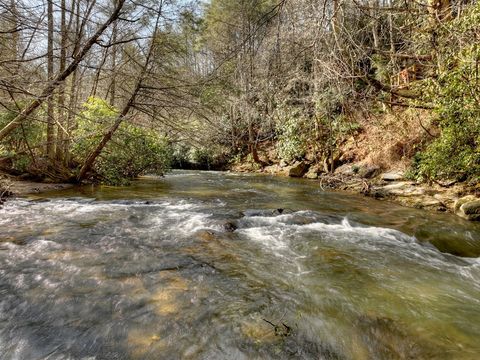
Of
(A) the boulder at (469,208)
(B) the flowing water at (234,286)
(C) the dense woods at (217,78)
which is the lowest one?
(B) the flowing water at (234,286)

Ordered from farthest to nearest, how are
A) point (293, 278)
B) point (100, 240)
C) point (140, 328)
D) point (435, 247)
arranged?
point (435, 247) → point (100, 240) → point (293, 278) → point (140, 328)

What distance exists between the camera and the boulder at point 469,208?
19.7ft

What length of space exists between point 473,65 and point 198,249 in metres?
5.51

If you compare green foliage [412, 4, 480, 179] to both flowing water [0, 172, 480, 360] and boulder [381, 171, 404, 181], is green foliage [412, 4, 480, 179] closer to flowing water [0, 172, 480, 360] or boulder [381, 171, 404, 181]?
flowing water [0, 172, 480, 360]

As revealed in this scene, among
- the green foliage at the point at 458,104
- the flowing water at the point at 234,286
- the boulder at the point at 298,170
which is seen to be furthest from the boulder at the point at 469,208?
the boulder at the point at 298,170

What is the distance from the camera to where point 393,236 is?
5.00 meters

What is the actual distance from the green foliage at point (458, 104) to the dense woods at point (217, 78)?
0.03m

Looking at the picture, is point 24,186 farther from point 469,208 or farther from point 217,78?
point 469,208

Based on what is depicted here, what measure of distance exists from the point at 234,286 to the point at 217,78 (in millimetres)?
3955

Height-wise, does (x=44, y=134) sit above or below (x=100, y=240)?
above

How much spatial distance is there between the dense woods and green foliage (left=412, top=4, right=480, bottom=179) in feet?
0.08

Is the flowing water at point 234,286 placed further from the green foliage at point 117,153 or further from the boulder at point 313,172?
the boulder at point 313,172

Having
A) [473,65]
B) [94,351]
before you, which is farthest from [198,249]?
[473,65]

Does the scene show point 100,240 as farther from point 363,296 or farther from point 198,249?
point 363,296
